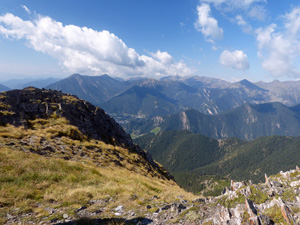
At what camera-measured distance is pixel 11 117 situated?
111ft

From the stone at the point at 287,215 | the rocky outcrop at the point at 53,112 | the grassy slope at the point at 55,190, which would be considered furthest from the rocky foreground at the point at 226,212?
the rocky outcrop at the point at 53,112

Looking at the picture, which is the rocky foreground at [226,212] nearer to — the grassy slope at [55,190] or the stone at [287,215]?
the stone at [287,215]

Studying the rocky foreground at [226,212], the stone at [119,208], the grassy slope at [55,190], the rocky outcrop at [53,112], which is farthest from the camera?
the rocky outcrop at [53,112]

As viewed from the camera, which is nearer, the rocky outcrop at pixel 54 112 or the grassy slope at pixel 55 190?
Result: the grassy slope at pixel 55 190

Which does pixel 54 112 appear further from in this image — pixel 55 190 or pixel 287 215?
pixel 287 215

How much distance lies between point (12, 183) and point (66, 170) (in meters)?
4.92

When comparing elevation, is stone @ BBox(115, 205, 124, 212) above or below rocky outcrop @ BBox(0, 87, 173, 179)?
below

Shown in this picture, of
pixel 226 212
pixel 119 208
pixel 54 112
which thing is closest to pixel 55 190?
pixel 119 208

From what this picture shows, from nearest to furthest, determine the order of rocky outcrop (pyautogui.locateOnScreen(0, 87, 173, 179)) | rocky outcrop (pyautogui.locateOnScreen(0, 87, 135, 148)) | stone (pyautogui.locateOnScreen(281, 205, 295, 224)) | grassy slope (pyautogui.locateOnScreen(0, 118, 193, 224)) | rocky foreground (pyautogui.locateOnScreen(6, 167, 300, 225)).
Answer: stone (pyautogui.locateOnScreen(281, 205, 295, 224))
rocky foreground (pyautogui.locateOnScreen(6, 167, 300, 225))
grassy slope (pyautogui.locateOnScreen(0, 118, 193, 224))
rocky outcrop (pyautogui.locateOnScreen(0, 87, 173, 179))
rocky outcrop (pyautogui.locateOnScreen(0, 87, 135, 148))

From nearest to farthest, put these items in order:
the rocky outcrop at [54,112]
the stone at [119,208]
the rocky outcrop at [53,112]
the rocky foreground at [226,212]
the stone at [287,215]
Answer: the stone at [287,215] → the rocky foreground at [226,212] → the stone at [119,208] → the rocky outcrop at [53,112] → the rocky outcrop at [54,112]

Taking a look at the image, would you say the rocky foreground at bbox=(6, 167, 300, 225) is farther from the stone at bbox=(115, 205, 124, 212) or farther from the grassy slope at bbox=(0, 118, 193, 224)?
the grassy slope at bbox=(0, 118, 193, 224)

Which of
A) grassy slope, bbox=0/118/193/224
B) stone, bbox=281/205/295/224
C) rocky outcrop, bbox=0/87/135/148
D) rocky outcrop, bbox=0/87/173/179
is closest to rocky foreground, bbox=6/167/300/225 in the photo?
stone, bbox=281/205/295/224

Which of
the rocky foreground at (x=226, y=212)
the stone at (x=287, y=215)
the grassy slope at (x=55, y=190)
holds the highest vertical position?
the stone at (x=287, y=215)

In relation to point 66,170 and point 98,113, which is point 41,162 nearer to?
point 66,170
